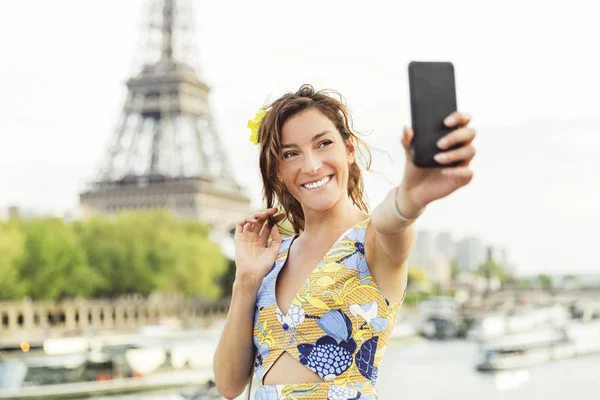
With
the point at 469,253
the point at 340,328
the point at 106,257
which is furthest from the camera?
the point at 469,253

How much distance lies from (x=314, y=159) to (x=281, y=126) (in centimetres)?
12

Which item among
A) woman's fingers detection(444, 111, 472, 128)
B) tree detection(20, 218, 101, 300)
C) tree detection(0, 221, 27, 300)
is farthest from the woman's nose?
tree detection(20, 218, 101, 300)

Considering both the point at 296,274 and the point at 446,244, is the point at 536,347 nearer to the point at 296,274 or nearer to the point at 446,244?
the point at 296,274

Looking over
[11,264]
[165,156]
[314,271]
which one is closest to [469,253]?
[165,156]

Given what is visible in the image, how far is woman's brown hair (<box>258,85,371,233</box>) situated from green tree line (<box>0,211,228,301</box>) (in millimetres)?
27359

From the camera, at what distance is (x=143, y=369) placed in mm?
16672

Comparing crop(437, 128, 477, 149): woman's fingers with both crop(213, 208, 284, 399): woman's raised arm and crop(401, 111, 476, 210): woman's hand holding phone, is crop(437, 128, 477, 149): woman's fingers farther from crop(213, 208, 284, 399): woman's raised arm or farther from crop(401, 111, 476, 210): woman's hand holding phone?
crop(213, 208, 284, 399): woman's raised arm

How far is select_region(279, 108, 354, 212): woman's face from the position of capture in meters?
2.10

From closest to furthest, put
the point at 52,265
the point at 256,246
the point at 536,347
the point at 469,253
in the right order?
1. the point at 256,246
2. the point at 52,265
3. the point at 536,347
4. the point at 469,253

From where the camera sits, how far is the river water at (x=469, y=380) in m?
22.2

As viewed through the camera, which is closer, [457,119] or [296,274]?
[457,119]

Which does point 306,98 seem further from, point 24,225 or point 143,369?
point 24,225


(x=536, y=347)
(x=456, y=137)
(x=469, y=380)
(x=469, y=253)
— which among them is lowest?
(x=469, y=253)

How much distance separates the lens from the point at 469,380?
25812 mm
